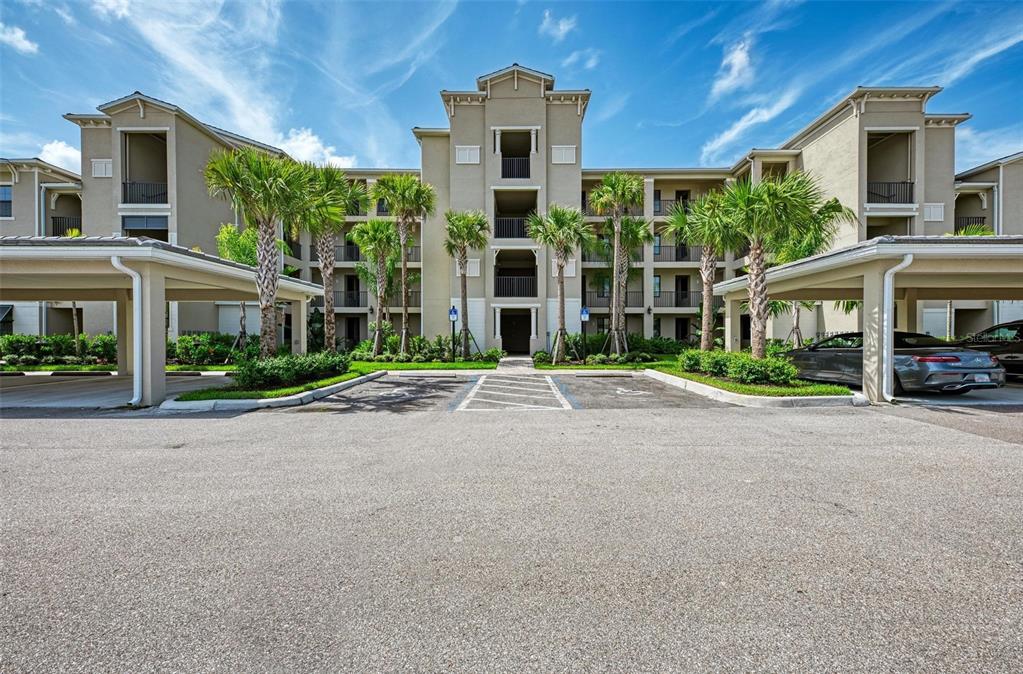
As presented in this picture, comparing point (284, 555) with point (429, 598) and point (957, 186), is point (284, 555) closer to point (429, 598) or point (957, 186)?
point (429, 598)

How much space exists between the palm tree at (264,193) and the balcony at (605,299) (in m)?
19.3

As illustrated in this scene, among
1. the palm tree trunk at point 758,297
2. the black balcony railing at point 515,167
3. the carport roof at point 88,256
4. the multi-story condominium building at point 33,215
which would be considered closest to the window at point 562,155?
the black balcony railing at point 515,167

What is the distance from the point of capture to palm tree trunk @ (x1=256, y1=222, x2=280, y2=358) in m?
12.3

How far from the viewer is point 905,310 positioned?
50.9 ft

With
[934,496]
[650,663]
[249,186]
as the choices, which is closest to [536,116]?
[249,186]

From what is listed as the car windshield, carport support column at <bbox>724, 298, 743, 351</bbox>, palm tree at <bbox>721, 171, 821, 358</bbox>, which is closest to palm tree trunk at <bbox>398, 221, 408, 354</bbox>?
palm tree at <bbox>721, 171, 821, 358</bbox>

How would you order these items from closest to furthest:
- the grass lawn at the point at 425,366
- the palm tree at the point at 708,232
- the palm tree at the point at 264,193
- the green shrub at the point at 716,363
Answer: the palm tree at the point at 264,193 < the green shrub at the point at 716,363 < the palm tree at the point at 708,232 < the grass lawn at the point at 425,366

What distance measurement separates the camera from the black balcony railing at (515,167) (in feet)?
82.3

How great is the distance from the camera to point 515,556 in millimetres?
3230

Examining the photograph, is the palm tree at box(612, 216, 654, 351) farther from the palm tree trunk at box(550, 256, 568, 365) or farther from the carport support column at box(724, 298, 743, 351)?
the carport support column at box(724, 298, 743, 351)

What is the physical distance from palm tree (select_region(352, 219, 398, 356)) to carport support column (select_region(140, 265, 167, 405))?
1111cm

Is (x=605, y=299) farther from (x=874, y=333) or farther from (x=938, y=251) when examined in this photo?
(x=938, y=251)

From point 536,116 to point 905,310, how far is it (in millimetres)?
19485

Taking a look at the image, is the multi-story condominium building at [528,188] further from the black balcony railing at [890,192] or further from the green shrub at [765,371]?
the green shrub at [765,371]
